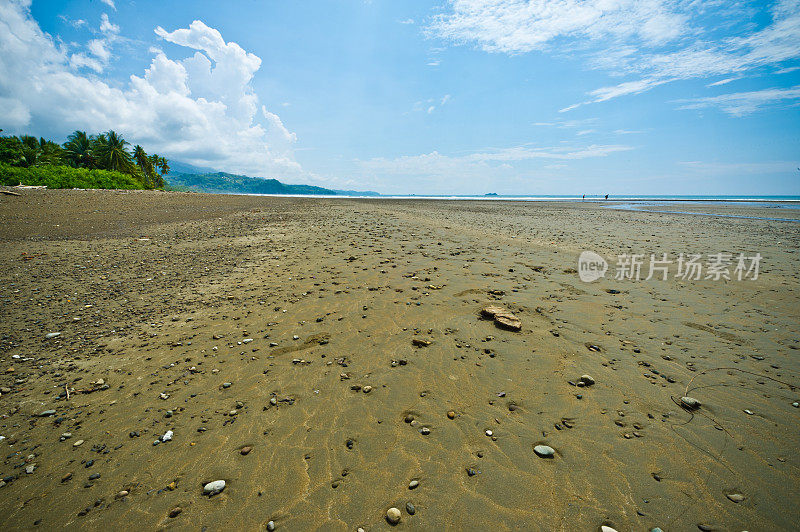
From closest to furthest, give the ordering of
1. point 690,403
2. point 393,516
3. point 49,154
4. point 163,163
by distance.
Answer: point 393,516
point 690,403
point 49,154
point 163,163

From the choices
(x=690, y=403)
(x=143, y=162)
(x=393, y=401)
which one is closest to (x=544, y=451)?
(x=393, y=401)

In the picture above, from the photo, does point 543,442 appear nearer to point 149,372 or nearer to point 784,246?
point 149,372

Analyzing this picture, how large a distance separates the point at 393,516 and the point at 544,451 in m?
1.95

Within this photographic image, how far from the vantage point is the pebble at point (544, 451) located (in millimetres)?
3545

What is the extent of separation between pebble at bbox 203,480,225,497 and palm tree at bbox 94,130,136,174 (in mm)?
90116

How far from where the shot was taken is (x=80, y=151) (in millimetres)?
65562

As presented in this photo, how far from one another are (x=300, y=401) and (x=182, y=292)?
6380 mm

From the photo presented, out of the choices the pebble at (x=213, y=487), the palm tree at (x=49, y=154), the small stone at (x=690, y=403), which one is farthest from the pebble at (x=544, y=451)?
the palm tree at (x=49, y=154)

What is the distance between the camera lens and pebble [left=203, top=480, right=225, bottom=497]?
311cm
